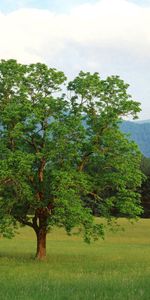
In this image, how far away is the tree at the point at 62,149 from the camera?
36.0 metres

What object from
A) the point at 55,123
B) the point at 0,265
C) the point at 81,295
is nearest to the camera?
the point at 81,295

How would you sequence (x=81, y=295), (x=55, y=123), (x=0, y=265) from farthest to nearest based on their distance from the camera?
(x=55, y=123), (x=0, y=265), (x=81, y=295)

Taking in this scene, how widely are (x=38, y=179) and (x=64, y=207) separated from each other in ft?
13.0

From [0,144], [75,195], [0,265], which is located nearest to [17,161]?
[0,144]

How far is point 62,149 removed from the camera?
118ft

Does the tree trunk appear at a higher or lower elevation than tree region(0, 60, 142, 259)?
lower

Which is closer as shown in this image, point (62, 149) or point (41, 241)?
point (62, 149)

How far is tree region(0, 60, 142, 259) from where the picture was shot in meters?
36.0

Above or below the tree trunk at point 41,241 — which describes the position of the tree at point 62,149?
above

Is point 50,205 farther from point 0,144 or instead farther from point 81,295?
point 81,295

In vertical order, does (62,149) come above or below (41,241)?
above

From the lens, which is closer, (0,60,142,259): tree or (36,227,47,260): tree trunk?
(0,60,142,259): tree

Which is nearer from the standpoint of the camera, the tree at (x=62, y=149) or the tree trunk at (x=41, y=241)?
the tree at (x=62, y=149)

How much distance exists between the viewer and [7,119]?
36.2 m
